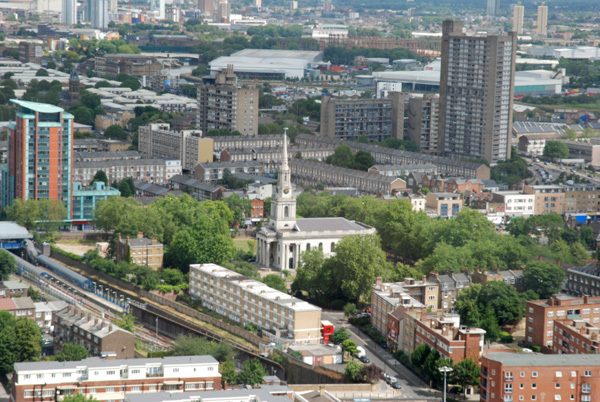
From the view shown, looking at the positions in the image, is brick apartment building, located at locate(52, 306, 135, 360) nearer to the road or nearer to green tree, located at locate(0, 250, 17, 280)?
the road

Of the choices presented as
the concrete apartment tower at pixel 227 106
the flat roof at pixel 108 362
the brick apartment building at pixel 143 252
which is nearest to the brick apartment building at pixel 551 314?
the flat roof at pixel 108 362

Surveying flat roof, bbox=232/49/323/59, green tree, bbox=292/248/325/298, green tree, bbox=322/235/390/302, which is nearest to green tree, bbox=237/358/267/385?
green tree, bbox=322/235/390/302

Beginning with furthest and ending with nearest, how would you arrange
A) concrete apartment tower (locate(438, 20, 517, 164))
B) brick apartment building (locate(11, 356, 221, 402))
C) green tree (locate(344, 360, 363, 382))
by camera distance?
concrete apartment tower (locate(438, 20, 517, 164)) → green tree (locate(344, 360, 363, 382)) → brick apartment building (locate(11, 356, 221, 402))

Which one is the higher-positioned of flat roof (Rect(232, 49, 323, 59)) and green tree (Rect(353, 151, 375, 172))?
flat roof (Rect(232, 49, 323, 59))

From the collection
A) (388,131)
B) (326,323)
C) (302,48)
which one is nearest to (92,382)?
(326,323)

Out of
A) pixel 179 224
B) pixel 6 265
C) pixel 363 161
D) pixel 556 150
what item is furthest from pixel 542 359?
pixel 556 150
